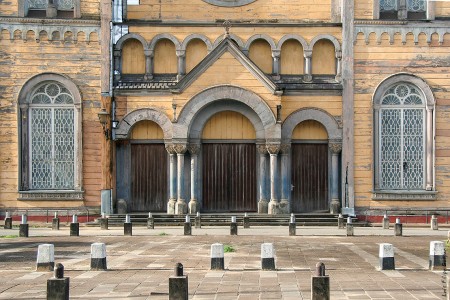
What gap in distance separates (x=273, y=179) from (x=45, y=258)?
18019 mm

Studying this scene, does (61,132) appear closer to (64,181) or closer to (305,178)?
(64,181)

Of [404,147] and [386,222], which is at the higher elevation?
[404,147]

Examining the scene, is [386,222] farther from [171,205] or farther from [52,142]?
[52,142]

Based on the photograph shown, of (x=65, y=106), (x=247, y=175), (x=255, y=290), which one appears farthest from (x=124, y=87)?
(x=255, y=290)

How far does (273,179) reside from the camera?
34.6 meters

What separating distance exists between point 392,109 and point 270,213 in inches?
271

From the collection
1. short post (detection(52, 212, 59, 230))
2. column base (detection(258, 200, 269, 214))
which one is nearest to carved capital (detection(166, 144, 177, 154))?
column base (detection(258, 200, 269, 214))

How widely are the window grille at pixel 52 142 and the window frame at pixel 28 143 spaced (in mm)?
221

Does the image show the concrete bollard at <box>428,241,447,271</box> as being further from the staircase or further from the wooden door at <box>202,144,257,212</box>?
the wooden door at <box>202,144,257,212</box>

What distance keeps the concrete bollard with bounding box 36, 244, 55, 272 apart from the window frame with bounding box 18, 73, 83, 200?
17200mm

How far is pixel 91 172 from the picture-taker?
35.0m

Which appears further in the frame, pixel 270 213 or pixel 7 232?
pixel 270 213

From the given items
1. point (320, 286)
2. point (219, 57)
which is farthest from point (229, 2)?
point (320, 286)

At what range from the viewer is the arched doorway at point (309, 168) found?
35.5m
